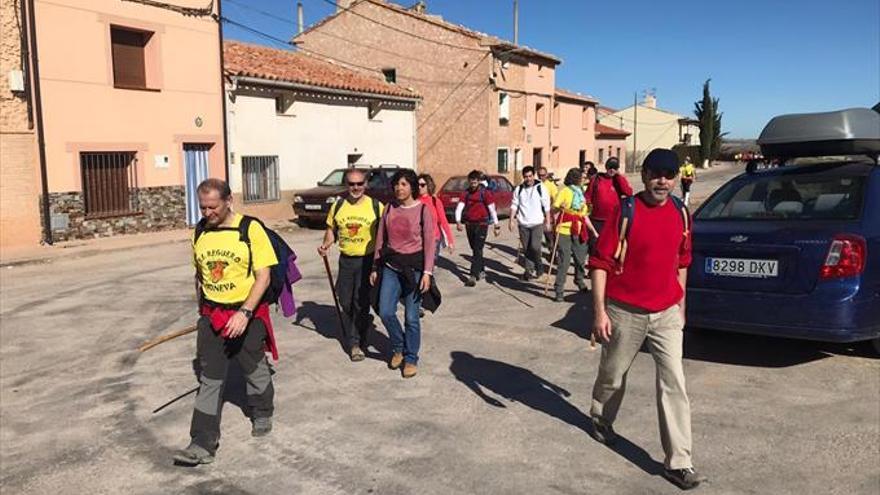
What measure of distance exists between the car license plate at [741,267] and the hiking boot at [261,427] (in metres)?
3.55

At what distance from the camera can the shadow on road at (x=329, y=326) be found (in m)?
6.60

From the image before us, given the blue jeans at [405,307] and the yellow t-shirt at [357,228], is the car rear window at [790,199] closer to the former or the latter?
the blue jeans at [405,307]

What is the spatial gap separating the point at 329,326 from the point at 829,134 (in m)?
5.12

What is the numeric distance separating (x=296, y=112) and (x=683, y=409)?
18785mm

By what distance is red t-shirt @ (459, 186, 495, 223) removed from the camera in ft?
32.9

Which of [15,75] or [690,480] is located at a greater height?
[15,75]

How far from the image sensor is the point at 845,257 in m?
4.95

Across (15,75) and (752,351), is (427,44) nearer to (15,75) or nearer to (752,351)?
(15,75)

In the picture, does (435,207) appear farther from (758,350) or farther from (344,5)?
(344,5)

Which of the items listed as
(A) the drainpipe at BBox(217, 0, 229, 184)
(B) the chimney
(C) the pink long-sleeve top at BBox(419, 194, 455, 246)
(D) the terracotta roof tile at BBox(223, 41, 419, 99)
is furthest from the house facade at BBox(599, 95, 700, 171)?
(C) the pink long-sleeve top at BBox(419, 194, 455, 246)

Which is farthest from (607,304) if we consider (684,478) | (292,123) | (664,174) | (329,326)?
(292,123)

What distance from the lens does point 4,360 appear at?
6492 mm

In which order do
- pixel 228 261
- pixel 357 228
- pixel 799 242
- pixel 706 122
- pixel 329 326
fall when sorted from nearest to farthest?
1. pixel 228 261
2. pixel 799 242
3. pixel 357 228
4. pixel 329 326
5. pixel 706 122

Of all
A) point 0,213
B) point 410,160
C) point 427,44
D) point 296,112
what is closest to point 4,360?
point 0,213
